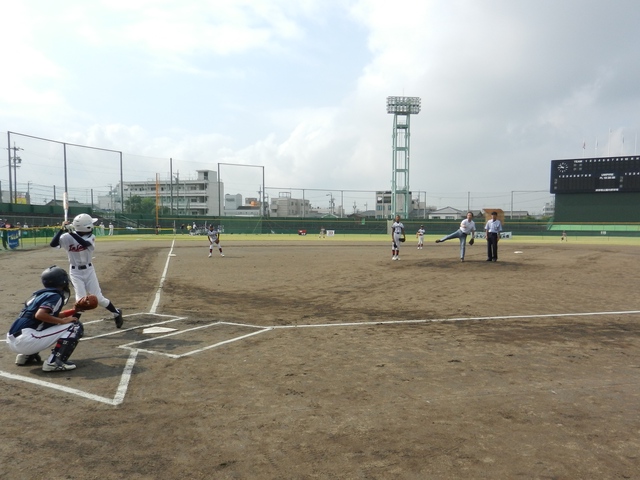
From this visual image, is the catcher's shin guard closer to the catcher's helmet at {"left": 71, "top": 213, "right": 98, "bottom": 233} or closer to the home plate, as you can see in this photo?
the home plate

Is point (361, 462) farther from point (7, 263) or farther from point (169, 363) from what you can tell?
point (7, 263)

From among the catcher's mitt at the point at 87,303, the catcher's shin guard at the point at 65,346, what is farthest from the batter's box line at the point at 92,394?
the catcher's mitt at the point at 87,303

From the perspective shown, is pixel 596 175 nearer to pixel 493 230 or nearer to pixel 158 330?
pixel 493 230

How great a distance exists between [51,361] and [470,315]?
6.74m

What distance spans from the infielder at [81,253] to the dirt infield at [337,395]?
0.66m

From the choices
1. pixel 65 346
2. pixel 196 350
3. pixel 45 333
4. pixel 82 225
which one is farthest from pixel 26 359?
pixel 82 225

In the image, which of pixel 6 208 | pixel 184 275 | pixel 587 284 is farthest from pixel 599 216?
pixel 6 208

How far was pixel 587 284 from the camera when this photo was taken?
1233 centimetres

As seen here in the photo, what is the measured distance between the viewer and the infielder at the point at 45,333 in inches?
200

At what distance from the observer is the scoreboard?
47000 millimetres

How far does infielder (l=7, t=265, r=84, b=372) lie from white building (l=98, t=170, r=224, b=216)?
173ft

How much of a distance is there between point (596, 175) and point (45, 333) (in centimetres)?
5576

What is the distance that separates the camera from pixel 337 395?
4.33m

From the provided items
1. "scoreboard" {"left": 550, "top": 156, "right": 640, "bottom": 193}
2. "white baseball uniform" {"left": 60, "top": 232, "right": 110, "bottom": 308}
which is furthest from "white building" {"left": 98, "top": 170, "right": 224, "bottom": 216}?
"white baseball uniform" {"left": 60, "top": 232, "right": 110, "bottom": 308}
